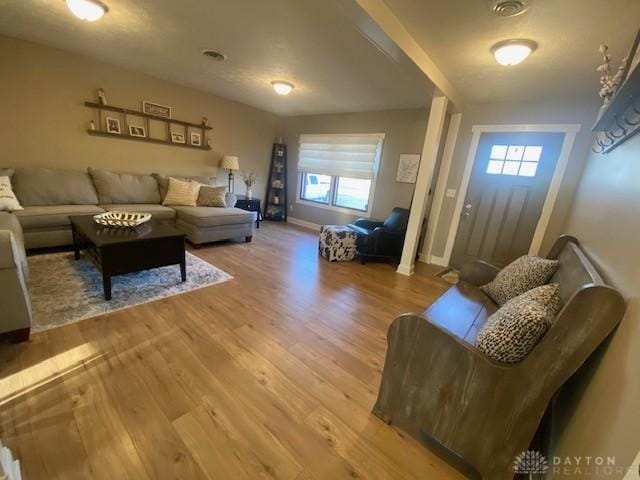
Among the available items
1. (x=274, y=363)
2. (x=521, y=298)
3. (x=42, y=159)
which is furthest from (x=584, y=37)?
(x=42, y=159)

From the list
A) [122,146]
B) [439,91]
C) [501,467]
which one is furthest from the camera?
[122,146]

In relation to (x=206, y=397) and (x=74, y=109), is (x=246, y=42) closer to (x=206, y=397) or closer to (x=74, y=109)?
(x=74, y=109)

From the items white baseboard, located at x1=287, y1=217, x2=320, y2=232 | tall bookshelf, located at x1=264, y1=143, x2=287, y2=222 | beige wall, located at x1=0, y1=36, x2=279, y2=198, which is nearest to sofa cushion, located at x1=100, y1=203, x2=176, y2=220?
beige wall, located at x1=0, y1=36, x2=279, y2=198

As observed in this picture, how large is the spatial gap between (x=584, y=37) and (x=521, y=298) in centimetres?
196

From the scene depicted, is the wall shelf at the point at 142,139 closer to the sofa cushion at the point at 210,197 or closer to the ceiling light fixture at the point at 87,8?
the sofa cushion at the point at 210,197

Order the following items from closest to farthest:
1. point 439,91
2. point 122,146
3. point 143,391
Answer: point 143,391 → point 439,91 → point 122,146

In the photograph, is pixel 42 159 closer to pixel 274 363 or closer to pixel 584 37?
pixel 274 363

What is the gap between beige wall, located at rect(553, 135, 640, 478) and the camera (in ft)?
2.33

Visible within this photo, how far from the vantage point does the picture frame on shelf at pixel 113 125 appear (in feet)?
12.5

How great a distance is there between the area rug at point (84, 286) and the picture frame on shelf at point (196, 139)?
260cm

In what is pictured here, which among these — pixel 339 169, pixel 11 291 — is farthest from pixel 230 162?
pixel 11 291

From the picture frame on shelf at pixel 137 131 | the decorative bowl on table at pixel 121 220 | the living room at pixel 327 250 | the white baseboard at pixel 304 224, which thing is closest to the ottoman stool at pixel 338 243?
the living room at pixel 327 250

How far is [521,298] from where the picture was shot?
1251 millimetres

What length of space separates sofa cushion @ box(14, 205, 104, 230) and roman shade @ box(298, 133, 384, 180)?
363 cm
